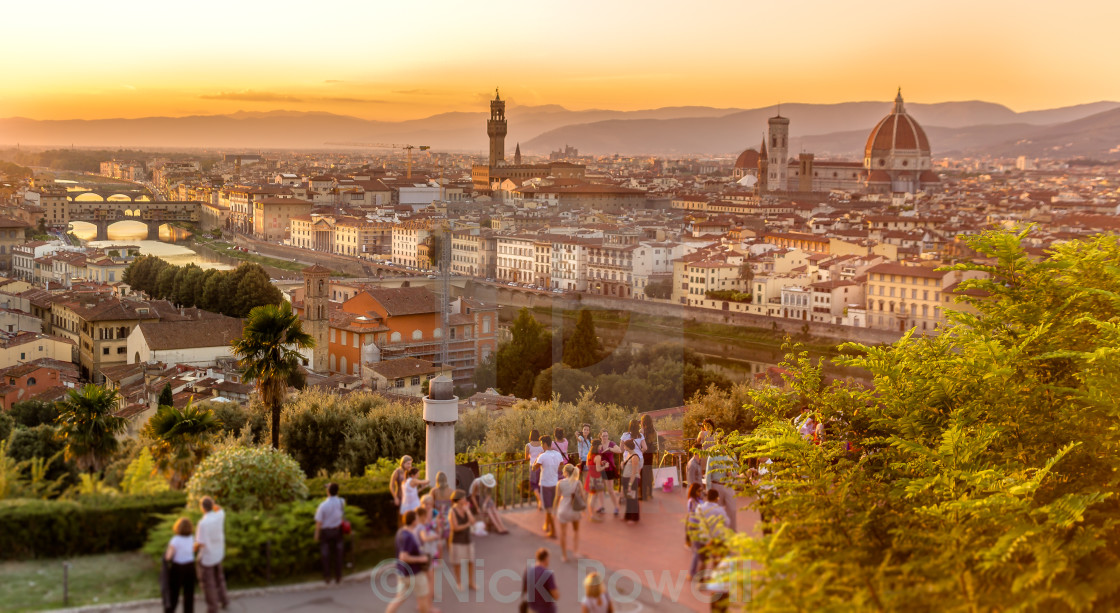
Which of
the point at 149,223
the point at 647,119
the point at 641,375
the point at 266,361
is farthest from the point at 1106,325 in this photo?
the point at 647,119

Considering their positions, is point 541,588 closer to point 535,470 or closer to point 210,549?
point 210,549

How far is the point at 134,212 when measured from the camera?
4500cm

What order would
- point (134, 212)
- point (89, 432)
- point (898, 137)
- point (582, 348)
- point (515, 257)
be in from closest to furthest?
point (89, 432) → point (582, 348) → point (515, 257) → point (134, 212) → point (898, 137)

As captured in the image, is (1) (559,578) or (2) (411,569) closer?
(2) (411,569)

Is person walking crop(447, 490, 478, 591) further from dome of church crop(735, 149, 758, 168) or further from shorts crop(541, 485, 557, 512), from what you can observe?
dome of church crop(735, 149, 758, 168)

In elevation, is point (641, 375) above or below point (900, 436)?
below

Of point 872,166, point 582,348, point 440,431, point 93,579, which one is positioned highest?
point 872,166

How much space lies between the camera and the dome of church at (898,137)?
54.8 metres

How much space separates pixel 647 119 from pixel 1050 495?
116 metres

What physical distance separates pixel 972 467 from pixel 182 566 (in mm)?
2209

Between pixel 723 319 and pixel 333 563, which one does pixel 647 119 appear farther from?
pixel 333 563

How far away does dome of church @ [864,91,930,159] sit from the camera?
180 ft

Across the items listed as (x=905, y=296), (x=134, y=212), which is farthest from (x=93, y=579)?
(x=134, y=212)

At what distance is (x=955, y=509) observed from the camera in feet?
9.87
